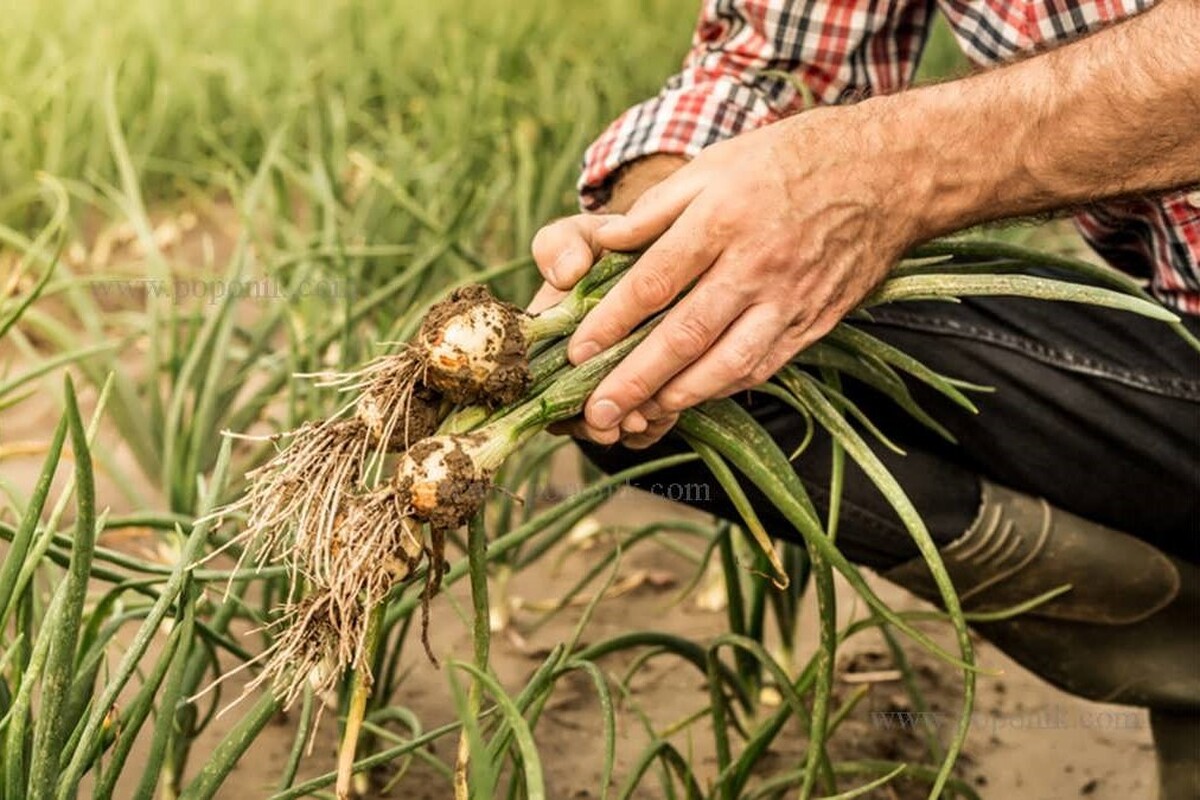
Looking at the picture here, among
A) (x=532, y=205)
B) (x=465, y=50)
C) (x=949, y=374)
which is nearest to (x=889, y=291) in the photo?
(x=949, y=374)

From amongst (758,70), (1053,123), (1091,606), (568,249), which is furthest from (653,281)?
(1091,606)

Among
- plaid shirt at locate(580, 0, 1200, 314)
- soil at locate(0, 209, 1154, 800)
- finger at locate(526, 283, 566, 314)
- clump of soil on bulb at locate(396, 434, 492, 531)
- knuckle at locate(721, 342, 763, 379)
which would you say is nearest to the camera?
clump of soil on bulb at locate(396, 434, 492, 531)

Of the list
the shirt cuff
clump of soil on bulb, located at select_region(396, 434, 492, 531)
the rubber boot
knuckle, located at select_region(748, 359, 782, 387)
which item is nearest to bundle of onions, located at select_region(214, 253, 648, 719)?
clump of soil on bulb, located at select_region(396, 434, 492, 531)

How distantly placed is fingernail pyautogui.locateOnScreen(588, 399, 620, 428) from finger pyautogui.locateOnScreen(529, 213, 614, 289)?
0.12 metres

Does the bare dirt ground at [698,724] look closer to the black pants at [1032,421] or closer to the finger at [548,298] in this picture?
the black pants at [1032,421]

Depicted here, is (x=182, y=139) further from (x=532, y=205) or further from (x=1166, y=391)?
(x=1166, y=391)

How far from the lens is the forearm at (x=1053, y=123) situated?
1.06m

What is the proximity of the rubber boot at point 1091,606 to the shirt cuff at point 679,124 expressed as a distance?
44 centimetres

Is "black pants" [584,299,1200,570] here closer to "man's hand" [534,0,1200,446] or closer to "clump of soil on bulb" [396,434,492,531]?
"man's hand" [534,0,1200,446]

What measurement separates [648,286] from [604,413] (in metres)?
0.09

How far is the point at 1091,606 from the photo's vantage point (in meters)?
1.45

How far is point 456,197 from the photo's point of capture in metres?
2.37

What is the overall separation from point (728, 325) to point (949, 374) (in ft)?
1.46

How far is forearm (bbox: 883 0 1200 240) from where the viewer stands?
1.06 metres
